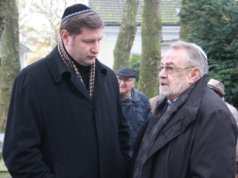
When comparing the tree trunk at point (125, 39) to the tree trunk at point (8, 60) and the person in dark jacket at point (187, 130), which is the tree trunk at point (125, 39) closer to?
the tree trunk at point (8, 60)

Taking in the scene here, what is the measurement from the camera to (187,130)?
313 cm

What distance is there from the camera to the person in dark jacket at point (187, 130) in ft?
9.86

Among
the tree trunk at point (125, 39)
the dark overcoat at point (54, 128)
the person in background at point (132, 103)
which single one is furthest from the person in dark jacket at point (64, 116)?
the tree trunk at point (125, 39)

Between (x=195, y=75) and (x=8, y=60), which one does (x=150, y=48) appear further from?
(x=195, y=75)

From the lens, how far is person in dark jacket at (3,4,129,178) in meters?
3.12

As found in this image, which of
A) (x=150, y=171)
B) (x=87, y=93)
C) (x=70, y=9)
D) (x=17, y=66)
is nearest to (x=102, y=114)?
(x=87, y=93)

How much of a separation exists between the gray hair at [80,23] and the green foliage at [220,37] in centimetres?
440

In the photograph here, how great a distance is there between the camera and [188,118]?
3.13 meters

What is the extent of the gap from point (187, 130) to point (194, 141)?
0.30 ft

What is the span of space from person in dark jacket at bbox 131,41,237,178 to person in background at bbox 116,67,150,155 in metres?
2.66

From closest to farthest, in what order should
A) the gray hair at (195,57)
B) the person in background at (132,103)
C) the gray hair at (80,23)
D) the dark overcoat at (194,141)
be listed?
the dark overcoat at (194,141) < the gray hair at (80,23) < the gray hair at (195,57) < the person in background at (132,103)

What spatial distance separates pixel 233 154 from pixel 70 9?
1.45m

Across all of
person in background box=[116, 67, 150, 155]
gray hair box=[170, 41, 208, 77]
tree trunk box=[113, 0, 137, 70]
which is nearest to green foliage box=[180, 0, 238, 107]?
person in background box=[116, 67, 150, 155]

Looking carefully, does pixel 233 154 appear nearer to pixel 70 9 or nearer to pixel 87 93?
pixel 87 93
